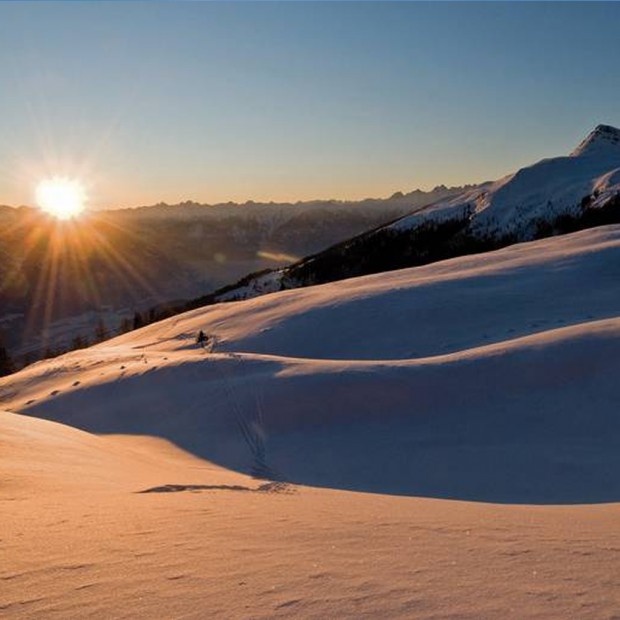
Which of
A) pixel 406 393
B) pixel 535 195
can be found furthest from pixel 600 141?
pixel 406 393

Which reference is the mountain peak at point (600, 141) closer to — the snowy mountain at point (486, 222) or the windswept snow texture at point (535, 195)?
the windswept snow texture at point (535, 195)

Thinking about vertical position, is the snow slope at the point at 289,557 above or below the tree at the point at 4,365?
below

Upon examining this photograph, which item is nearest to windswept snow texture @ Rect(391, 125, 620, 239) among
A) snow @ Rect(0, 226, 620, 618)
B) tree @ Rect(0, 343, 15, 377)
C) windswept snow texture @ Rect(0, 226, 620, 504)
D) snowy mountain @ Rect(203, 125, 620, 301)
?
snowy mountain @ Rect(203, 125, 620, 301)

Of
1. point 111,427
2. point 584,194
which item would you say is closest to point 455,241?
point 584,194

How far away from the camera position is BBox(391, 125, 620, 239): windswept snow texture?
10206 centimetres

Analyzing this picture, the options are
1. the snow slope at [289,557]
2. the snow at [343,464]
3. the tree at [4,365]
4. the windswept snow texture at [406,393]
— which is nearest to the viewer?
the snow slope at [289,557]

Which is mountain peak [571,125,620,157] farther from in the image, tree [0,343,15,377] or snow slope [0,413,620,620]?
snow slope [0,413,620,620]

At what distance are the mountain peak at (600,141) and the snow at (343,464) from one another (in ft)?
437

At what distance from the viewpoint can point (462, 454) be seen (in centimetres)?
1216

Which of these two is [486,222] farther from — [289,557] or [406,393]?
[289,557]

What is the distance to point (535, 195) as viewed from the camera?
117 metres

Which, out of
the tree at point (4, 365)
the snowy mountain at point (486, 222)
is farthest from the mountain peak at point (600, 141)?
the tree at point (4, 365)

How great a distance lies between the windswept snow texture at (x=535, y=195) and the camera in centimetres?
10206

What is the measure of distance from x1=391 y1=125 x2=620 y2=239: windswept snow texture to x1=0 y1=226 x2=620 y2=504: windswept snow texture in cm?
7715
